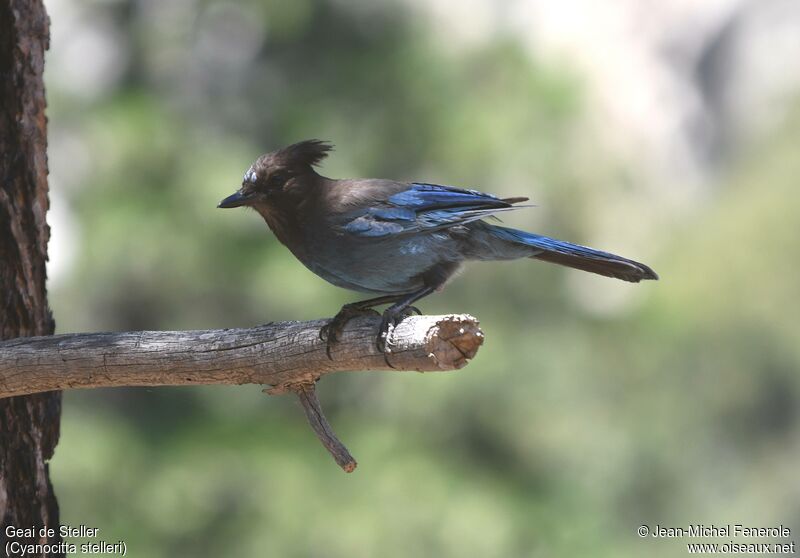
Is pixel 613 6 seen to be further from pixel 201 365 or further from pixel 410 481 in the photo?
pixel 201 365

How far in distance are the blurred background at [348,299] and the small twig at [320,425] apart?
5.09 metres

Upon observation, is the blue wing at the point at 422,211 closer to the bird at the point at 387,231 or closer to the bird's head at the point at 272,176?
the bird at the point at 387,231

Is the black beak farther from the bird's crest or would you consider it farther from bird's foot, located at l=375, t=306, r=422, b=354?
bird's foot, located at l=375, t=306, r=422, b=354

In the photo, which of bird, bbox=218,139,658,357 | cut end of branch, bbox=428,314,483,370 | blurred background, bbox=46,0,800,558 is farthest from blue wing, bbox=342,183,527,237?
blurred background, bbox=46,0,800,558

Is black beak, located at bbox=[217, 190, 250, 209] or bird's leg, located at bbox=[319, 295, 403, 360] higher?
black beak, located at bbox=[217, 190, 250, 209]

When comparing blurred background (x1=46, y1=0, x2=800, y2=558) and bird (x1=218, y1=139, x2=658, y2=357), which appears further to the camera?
blurred background (x1=46, y1=0, x2=800, y2=558)

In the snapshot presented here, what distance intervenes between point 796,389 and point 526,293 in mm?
4523

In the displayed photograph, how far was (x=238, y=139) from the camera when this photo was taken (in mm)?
9523

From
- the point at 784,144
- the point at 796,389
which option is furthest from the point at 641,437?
the point at 784,144

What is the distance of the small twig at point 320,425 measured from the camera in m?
3.34

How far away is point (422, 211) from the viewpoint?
4203 mm

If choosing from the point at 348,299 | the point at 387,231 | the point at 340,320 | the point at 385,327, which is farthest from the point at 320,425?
the point at 348,299

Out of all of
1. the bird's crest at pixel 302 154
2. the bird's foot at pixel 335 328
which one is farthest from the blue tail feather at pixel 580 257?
the bird's foot at pixel 335 328

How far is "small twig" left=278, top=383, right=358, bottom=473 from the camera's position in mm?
3340
